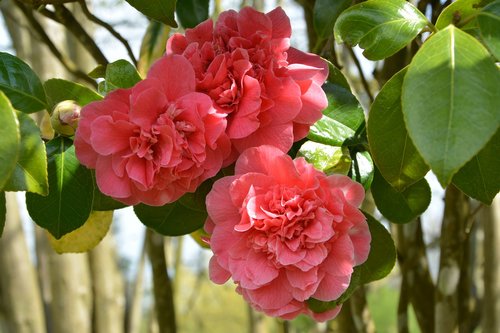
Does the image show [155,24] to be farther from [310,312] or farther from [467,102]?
[467,102]

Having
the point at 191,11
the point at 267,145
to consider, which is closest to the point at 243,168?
the point at 267,145

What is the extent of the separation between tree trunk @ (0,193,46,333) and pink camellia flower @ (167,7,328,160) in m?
2.41

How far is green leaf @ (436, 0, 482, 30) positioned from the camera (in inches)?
26.4

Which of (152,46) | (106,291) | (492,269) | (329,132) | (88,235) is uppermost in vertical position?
(329,132)

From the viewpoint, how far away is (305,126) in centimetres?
71

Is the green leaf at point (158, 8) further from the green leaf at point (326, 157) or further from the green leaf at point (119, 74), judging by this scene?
the green leaf at point (326, 157)

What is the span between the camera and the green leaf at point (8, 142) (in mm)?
558

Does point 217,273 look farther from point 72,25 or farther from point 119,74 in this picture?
point 72,25

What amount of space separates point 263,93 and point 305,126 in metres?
0.06

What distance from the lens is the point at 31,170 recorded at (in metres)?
0.64

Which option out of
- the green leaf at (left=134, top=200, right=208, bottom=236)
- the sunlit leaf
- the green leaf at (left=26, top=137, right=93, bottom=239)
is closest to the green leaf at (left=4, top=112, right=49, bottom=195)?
the green leaf at (left=26, top=137, right=93, bottom=239)

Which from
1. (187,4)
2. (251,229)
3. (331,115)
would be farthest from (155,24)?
(251,229)

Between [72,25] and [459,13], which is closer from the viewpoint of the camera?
[459,13]

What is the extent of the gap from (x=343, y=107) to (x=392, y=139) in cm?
11
